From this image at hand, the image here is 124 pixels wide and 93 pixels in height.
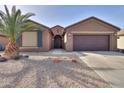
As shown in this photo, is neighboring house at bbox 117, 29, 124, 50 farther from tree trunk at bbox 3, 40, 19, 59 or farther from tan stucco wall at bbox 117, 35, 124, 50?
tree trunk at bbox 3, 40, 19, 59

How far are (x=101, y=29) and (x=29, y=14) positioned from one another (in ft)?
36.3

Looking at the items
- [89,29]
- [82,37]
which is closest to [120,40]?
[89,29]

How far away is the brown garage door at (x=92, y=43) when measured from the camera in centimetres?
1964

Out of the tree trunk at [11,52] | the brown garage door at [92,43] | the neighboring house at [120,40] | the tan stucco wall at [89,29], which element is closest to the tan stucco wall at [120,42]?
the neighboring house at [120,40]

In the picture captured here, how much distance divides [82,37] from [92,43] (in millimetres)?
1628

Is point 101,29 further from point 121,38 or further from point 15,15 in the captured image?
point 15,15

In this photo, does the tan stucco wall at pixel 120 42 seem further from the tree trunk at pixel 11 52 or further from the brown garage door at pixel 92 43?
the tree trunk at pixel 11 52

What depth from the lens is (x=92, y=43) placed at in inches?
775

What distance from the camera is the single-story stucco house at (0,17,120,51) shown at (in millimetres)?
Answer: 18094

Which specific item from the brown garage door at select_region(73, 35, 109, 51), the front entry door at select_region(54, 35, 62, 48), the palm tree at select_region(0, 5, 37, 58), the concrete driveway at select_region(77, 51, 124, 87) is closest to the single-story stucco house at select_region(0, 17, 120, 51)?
the brown garage door at select_region(73, 35, 109, 51)

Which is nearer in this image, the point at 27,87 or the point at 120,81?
the point at 27,87
